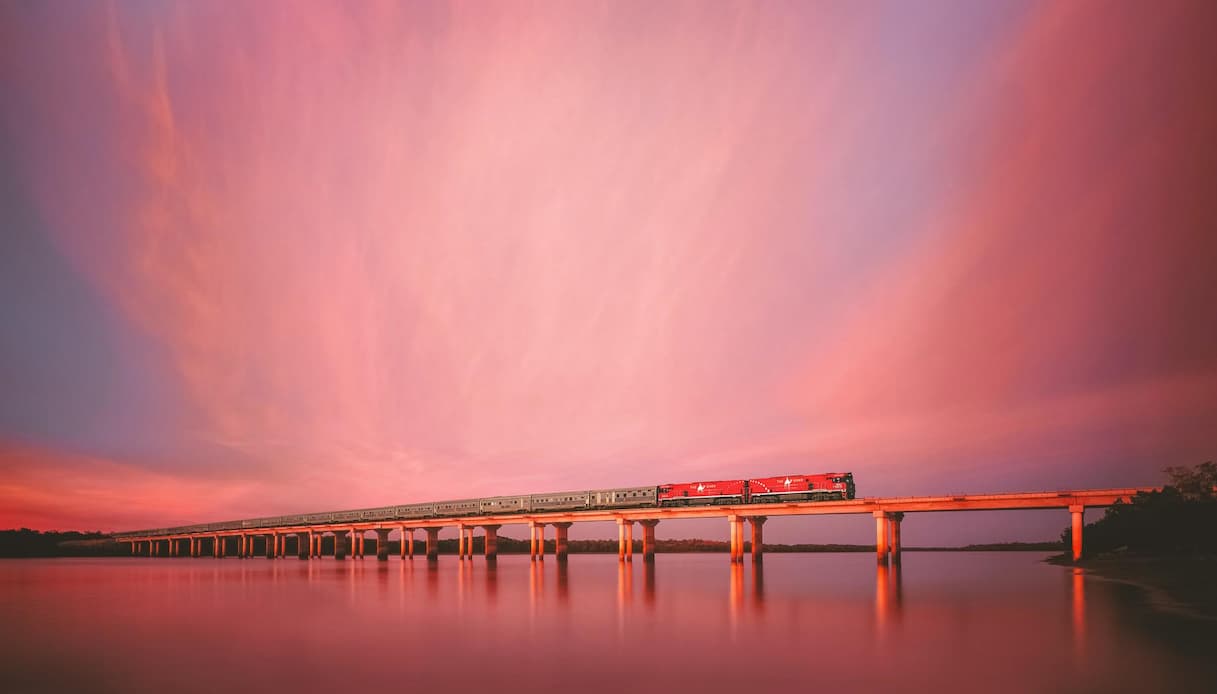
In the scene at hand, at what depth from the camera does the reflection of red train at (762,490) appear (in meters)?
69.6

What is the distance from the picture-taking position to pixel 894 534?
70.2m

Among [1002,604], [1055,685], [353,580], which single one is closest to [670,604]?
[1002,604]

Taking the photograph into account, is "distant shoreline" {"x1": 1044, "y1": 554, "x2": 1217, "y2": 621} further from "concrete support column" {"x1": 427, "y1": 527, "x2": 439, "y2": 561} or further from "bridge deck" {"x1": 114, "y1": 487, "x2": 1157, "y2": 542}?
"concrete support column" {"x1": 427, "y1": 527, "x2": 439, "y2": 561}

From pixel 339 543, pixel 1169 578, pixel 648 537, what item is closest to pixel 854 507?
pixel 1169 578

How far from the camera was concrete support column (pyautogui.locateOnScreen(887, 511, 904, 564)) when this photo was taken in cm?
6778

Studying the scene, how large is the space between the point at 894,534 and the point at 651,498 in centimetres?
2553

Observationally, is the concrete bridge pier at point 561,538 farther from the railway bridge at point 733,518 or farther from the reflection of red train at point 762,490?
the reflection of red train at point 762,490

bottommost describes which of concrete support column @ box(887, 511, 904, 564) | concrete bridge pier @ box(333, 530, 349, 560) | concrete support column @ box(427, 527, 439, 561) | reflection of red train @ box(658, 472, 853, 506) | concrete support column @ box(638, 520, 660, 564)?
concrete bridge pier @ box(333, 530, 349, 560)

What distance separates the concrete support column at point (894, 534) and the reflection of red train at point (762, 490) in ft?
13.6

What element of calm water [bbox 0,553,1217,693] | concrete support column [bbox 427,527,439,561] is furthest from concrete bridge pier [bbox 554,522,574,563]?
calm water [bbox 0,553,1217,693]

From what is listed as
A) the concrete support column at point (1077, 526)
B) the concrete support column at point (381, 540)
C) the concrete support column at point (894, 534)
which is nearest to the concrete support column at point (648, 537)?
the concrete support column at point (894, 534)

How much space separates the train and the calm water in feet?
79.7

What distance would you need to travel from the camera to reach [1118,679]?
18.4 m

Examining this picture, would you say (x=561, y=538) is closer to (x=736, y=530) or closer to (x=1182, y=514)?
(x=736, y=530)
